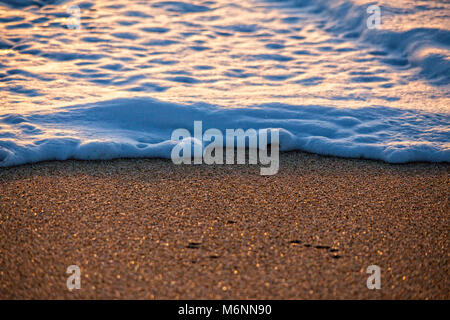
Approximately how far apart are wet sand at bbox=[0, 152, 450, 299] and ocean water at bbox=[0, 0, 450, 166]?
27 cm

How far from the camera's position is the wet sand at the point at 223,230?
4.74 feet

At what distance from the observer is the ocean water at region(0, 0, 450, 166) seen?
2.57 metres

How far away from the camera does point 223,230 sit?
1.74 m

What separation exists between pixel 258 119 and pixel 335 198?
99 centimetres
